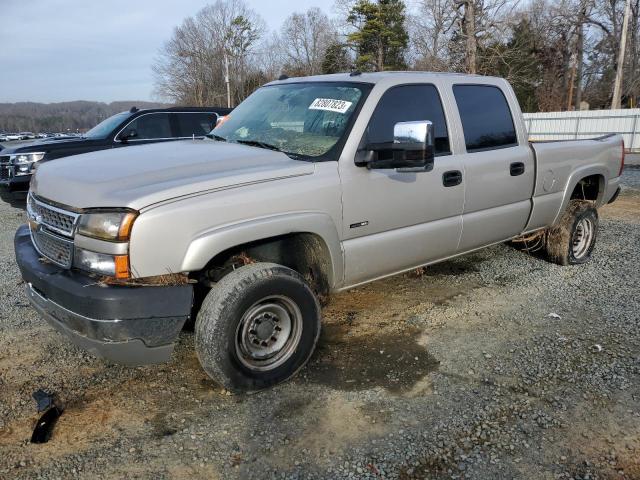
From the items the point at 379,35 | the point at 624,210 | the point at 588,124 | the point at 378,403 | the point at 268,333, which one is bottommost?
the point at 624,210

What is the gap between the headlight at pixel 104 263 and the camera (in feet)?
8.62

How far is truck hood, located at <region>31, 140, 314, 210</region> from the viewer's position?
8.92 feet

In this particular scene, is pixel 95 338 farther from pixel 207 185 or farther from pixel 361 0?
pixel 361 0

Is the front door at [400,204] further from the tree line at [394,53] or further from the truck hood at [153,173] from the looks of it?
the tree line at [394,53]

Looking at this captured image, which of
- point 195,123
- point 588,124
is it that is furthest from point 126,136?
point 588,124

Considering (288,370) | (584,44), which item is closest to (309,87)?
(288,370)

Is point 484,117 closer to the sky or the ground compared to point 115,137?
closer to the sky

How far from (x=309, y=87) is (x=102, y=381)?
2602 millimetres

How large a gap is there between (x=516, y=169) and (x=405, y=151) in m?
1.82

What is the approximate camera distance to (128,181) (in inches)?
112

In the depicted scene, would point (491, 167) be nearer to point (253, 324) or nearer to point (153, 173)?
point (253, 324)

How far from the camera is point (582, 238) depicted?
19.3 ft

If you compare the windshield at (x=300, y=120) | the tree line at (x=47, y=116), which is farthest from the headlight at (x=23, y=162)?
the tree line at (x=47, y=116)

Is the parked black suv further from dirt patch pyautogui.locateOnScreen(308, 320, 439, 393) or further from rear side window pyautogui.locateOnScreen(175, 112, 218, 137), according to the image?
dirt patch pyautogui.locateOnScreen(308, 320, 439, 393)
